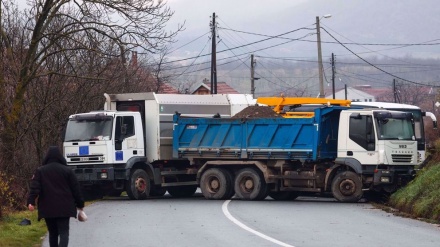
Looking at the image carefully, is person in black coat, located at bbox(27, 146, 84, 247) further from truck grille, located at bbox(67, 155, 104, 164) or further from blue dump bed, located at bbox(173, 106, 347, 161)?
truck grille, located at bbox(67, 155, 104, 164)

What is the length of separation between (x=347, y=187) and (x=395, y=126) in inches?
95.0

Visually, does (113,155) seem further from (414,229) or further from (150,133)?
(414,229)

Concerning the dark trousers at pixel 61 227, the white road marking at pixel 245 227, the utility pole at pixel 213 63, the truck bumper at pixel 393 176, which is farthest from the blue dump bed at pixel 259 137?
the utility pole at pixel 213 63

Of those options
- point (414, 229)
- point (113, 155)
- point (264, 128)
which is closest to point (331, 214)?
point (414, 229)

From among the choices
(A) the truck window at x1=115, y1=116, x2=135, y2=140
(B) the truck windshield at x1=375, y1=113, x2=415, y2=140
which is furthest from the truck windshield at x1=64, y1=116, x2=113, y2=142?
(B) the truck windshield at x1=375, y1=113, x2=415, y2=140

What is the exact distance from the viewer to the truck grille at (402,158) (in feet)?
90.1

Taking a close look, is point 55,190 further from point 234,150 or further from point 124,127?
point 234,150

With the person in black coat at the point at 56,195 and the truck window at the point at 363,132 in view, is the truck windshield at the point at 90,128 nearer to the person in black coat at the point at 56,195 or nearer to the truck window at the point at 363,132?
the truck window at the point at 363,132

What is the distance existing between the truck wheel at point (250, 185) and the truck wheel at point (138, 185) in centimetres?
302

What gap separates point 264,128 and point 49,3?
7639 millimetres

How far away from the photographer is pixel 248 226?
19.5 m

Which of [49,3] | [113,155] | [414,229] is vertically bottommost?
[414,229]

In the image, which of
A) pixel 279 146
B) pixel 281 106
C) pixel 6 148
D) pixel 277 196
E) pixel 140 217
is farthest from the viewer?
pixel 281 106

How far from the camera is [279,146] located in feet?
93.8
